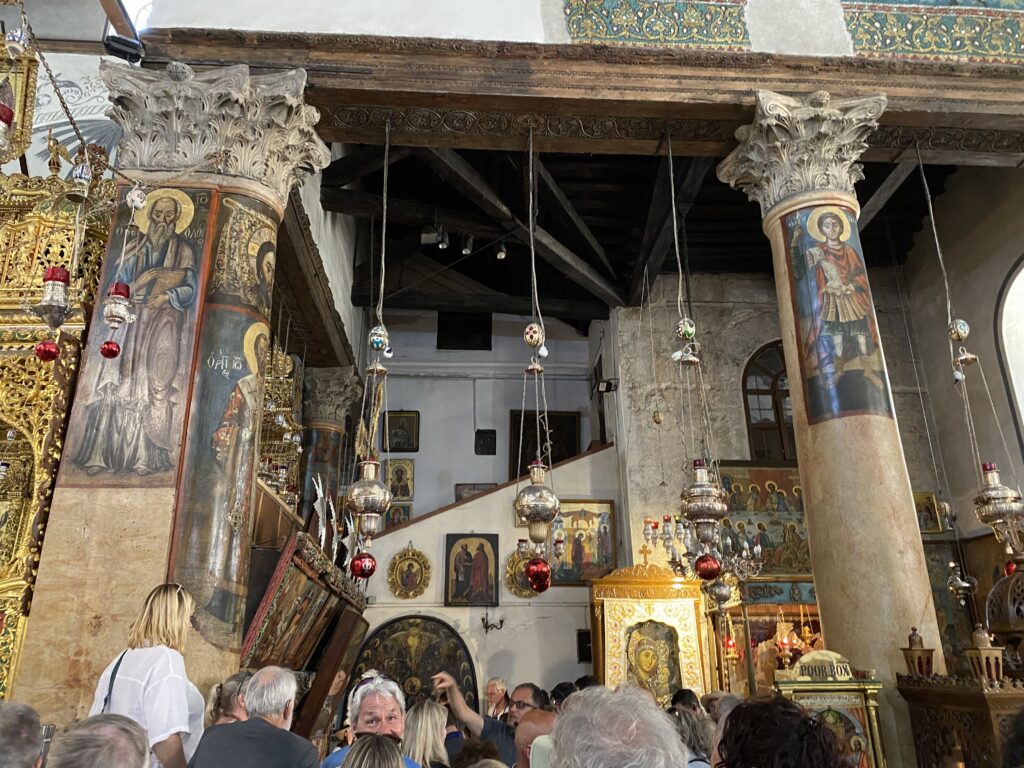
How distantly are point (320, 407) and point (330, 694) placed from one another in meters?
4.23

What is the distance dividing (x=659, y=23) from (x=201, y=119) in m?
4.05

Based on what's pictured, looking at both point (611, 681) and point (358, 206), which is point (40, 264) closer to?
point (358, 206)

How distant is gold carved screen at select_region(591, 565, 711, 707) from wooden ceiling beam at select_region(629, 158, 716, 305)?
14.8 ft

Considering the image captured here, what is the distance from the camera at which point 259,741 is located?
102 inches

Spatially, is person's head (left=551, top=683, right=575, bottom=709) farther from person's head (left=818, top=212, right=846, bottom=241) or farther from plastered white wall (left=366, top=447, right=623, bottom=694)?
plastered white wall (left=366, top=447, right=623, bottom=694)

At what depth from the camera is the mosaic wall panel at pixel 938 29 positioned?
22.5 ft

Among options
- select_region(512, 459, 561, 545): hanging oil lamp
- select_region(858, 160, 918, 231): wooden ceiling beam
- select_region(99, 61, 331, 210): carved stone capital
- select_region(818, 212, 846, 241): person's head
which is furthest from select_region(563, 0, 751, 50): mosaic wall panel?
select_region(512, 459, 561, 545): hanging oil lamp

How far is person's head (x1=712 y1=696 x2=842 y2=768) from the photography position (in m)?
1.71

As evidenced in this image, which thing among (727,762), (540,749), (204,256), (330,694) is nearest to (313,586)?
(330,694)

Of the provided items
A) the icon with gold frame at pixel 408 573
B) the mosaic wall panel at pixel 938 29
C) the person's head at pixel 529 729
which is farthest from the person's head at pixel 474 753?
the icon with gold frame at pixel 408 573

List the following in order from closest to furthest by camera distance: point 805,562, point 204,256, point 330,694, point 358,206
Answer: point 204,256 → point 330,694 → point 358,206 → point 805,562

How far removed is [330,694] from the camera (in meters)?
8.95

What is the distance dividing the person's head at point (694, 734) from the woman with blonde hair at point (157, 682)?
2.17 meters

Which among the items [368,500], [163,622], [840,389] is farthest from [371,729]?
[840,389]
